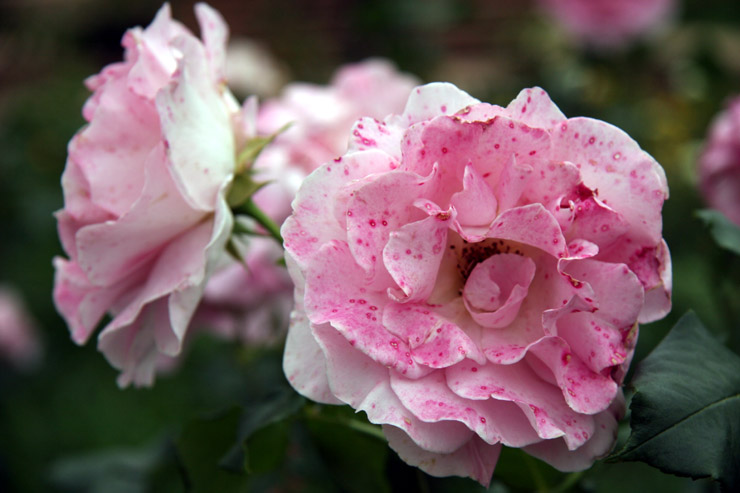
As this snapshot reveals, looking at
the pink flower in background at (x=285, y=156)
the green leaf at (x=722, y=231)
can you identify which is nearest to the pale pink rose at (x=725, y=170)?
the green leaf at (x=722, y=231)

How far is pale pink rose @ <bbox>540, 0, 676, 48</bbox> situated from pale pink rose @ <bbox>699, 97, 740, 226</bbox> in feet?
3.70

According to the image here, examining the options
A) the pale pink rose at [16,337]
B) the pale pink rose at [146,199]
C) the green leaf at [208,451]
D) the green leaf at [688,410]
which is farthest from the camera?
the pale pink rose at [16,337]

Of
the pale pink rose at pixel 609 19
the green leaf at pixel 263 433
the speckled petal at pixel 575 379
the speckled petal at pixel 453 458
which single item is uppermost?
the speckled petal at pixel 575 379

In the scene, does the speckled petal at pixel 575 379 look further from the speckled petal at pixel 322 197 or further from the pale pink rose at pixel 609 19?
the pale pink rose at pixel 609 19

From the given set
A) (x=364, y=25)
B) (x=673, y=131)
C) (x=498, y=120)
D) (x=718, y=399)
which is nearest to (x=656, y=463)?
(x=718, y=399)

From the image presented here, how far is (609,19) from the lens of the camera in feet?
6.52

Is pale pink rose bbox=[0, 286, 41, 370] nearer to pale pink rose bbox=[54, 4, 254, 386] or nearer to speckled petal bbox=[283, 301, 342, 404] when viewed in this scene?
pale pink rose bbox=[54, 4, 254, 386]

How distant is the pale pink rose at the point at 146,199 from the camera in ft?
1.91

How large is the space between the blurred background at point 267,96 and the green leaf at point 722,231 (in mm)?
101

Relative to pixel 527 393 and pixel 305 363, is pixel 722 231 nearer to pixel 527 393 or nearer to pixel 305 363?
pixel 527 393

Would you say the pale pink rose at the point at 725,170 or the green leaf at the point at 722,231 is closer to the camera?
the green leaf at the point at 722,231

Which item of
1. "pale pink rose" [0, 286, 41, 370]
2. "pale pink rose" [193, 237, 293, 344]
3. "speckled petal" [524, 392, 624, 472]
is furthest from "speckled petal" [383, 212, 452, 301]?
"pale pink rose" [0, 286, 41, 370]

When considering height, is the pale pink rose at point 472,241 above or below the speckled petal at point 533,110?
below

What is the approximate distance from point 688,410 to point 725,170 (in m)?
0.54
